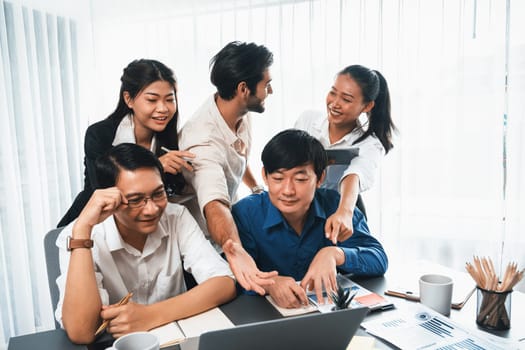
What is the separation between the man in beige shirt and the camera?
5.75 feet

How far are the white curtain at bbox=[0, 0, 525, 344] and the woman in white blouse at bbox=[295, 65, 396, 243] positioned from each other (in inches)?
36.5

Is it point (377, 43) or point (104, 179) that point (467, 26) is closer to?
point (377, 43)

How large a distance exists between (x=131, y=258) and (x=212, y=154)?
22.3 inches

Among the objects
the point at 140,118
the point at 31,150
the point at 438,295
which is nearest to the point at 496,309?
the point at 438,295

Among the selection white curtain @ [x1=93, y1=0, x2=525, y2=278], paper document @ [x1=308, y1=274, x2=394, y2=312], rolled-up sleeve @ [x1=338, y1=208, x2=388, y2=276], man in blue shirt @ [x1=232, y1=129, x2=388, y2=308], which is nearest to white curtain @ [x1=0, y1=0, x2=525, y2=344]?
white curtain @ [x1=93, y1=0, x2=525, y2=278]

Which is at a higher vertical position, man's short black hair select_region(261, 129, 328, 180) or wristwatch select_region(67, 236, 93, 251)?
man's short black hair select_region(261, 129, 328, 180)

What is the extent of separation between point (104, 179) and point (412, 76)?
7.60 ft

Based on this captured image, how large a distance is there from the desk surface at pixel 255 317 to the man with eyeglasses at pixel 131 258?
0.03 metres

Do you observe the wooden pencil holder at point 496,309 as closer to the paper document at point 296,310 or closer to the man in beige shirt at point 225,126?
the paper document at point 296,310

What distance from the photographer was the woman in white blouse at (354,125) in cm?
199

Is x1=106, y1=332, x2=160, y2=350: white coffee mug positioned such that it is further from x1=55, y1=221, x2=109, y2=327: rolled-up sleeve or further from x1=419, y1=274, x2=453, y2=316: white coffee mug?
x1=419, y1=274, x2=453, y2=316: white coffee mug

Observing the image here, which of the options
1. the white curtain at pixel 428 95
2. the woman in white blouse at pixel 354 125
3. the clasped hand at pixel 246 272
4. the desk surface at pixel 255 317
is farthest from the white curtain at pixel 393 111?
the clasped hand at pixel 246 272

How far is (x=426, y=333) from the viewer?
1.07 meters

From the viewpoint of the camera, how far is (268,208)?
1.69 meters
